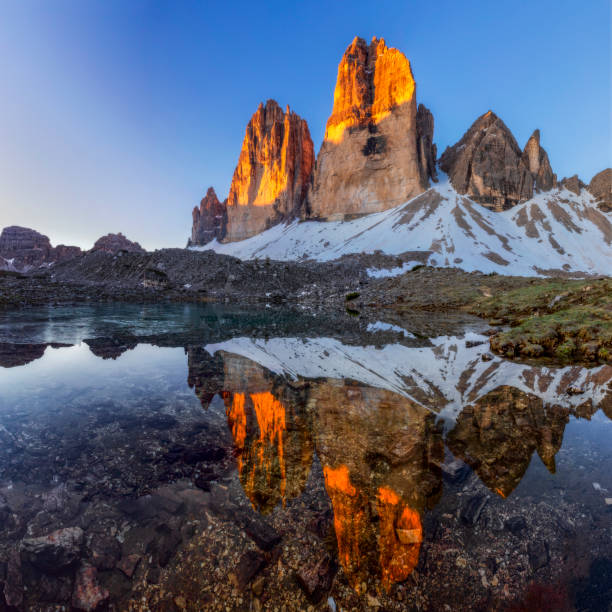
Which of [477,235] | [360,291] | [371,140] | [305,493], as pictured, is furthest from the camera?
[371,140]

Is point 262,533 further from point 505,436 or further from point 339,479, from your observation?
point 505,436

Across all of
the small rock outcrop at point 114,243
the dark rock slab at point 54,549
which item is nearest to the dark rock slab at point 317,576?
the dark rock slab at point 54,549

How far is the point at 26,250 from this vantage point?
142 metres

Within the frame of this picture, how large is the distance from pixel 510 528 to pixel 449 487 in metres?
0.52

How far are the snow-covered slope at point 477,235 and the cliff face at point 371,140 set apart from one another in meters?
5.66

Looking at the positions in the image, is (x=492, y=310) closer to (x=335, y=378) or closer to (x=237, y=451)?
(x=335, y=378)

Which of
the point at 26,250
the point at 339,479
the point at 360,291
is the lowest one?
the point at 339,479

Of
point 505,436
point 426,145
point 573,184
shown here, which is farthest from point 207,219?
point 505,436

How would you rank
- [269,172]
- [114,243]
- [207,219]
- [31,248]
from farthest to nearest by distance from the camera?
[31,248] → [114,243] → [207,219] → [269,172]

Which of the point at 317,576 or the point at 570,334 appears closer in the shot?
the point at 317,576

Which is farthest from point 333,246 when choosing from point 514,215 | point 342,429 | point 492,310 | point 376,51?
point 342,429

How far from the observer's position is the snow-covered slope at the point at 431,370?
216 inches

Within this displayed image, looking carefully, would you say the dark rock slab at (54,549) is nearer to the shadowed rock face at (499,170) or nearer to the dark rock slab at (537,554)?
the dark rock slab at (537,554)

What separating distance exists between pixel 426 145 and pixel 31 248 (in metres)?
173
